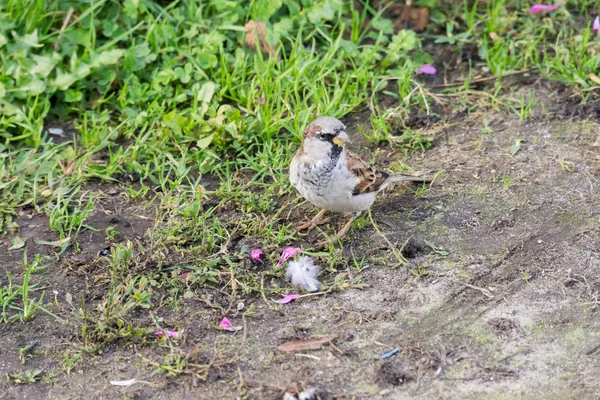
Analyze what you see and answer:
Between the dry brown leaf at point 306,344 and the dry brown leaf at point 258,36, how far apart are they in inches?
110

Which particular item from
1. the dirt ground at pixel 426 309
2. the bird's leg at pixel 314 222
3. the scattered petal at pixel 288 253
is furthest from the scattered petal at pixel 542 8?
the scattered petal at pixel 288 253

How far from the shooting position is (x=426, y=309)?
14.5 feet

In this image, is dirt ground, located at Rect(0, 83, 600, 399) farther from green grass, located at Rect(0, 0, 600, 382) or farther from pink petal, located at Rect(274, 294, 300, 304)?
green grass, located at Rect(0, 0, 600, 382)

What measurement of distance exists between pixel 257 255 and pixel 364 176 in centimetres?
81

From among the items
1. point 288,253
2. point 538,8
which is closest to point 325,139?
point 288,253

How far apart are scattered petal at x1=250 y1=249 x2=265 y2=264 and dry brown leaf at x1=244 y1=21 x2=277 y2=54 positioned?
1994mm

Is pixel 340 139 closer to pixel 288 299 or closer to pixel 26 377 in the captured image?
pixel 288 299

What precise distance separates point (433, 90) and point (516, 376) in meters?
2.93

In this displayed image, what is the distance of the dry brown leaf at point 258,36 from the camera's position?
249 inches

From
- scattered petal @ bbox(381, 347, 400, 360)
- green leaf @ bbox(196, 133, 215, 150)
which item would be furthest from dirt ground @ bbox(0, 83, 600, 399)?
green leaf @ bbox(196, 133, 215, 150)

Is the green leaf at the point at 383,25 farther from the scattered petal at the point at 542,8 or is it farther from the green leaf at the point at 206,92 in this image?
the green leaf at the point at 206,92

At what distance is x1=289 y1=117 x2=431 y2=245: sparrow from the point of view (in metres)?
4.91

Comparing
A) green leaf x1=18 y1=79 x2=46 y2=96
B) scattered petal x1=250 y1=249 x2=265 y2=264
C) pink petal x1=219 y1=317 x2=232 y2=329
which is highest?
green leaf x1=18 y1=79 x2=46 y2=96

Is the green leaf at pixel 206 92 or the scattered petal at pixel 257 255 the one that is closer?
the scattered petal at pixel 257 255
